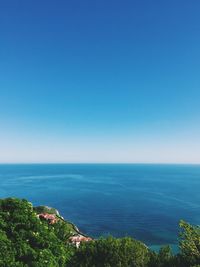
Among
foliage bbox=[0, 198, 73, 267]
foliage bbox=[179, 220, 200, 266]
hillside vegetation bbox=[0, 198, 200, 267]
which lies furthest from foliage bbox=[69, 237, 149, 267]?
foliage bbox=[179, 220, 200, 266]

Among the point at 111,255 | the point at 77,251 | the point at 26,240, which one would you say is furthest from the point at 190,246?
the point at 26,240

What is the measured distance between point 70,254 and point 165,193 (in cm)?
15498

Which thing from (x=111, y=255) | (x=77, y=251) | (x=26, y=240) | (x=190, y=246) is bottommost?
(x=77, y=251)

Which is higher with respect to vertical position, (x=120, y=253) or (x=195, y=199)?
(x=120, y=253)

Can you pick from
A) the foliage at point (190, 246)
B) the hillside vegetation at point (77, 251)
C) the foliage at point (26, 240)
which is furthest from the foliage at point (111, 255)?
the foliage at point (190, 246)

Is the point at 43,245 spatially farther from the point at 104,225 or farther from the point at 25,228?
the point at 104,225

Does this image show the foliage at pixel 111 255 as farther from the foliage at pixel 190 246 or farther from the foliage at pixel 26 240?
the foliage at pixel 190 246

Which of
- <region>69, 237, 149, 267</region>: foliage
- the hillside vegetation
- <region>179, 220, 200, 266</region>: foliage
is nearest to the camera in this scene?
<region>179, 220, 200, 266</region>: foliage

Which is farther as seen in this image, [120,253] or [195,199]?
[195,199]

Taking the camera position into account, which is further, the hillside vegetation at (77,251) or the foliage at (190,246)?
the hillside vegetation at (77,251)

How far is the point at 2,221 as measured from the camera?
1383 inches

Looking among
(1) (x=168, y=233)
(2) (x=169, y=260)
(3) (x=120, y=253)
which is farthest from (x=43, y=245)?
(1) (x=168, y=233)

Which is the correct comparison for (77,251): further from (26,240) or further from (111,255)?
(26,240)

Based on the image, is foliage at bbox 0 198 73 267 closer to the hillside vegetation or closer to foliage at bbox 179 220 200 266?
the hillside vegetation
